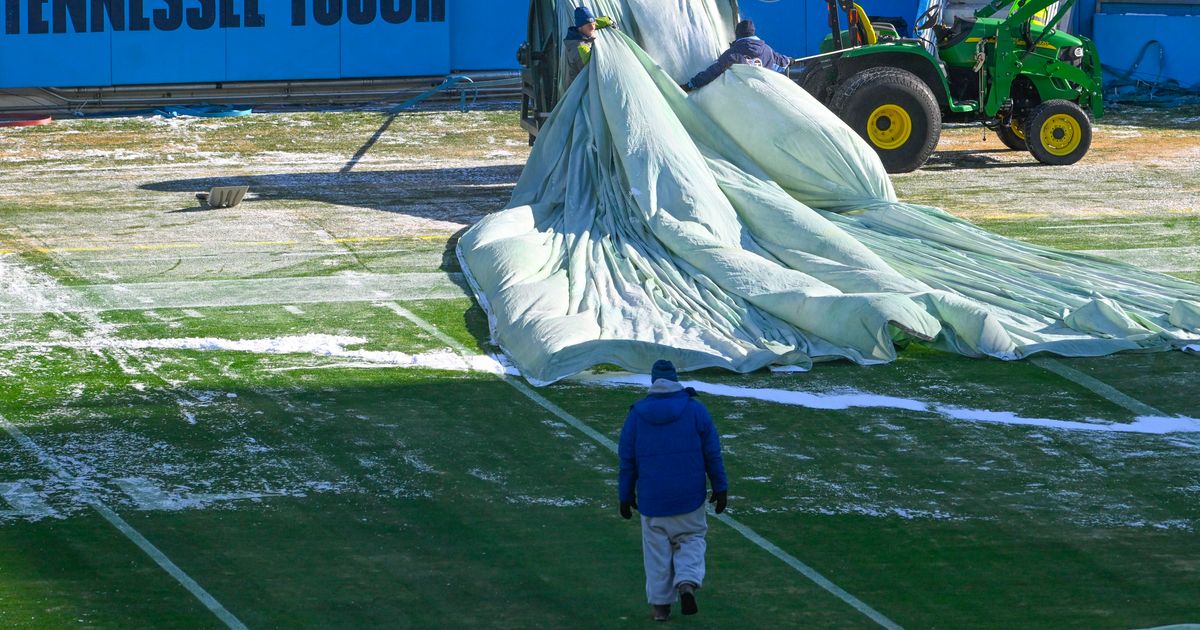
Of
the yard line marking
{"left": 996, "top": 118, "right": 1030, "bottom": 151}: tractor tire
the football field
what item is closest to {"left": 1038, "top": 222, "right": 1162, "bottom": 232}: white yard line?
the yard line marking

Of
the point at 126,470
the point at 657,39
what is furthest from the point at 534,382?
the point at 657,39

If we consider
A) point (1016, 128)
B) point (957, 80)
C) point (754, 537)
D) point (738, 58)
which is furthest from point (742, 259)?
point (1016, 128)

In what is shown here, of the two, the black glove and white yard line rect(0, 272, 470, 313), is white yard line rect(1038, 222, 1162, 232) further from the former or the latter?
the black glove

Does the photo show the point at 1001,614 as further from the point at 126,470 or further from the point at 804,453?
the point at 126,470

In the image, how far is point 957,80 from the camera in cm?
1958

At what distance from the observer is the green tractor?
1850 centimetres

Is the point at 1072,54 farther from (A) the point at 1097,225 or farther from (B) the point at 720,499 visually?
(B) the point at 720,499

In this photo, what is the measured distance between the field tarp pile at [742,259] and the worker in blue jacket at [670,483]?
369 centimetres

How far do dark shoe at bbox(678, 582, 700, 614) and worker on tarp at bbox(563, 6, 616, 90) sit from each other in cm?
908

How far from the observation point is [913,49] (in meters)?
18.8

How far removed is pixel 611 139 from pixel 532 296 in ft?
9.69

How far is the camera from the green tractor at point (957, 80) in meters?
18.5

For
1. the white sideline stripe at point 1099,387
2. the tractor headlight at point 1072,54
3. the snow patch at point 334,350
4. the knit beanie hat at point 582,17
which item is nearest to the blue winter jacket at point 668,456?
the snow patch at point 334,350

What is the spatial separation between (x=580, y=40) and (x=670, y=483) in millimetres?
9596
